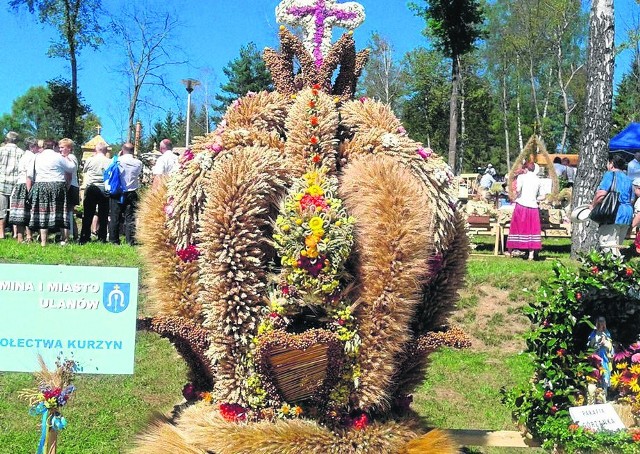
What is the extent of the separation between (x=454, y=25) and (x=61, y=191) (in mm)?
13544

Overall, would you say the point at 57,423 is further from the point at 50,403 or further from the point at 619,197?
the point at 619,197

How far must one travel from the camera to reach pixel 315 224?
257 cm

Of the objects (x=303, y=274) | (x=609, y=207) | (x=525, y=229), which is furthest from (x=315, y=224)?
(x=525, y=229)

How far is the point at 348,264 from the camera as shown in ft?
8.83

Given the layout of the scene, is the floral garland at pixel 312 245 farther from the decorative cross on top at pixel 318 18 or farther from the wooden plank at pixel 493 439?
the wooden plank at pixel 493 439

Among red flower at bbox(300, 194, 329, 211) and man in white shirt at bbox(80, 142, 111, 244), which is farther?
man in white shirt at bbox(80, 142, 111, 244)

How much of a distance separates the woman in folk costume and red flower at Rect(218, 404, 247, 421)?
7167mm

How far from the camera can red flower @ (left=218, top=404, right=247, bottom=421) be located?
9.04ft

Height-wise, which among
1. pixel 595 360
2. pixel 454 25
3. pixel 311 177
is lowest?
pixel 595 360

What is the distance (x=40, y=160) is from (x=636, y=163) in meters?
8.09

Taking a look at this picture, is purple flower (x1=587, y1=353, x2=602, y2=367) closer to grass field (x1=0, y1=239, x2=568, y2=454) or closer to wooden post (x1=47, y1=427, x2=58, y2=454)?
grass field (x1=0, y1=239, x2=568, y2=454)

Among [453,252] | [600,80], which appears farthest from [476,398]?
[600,80]

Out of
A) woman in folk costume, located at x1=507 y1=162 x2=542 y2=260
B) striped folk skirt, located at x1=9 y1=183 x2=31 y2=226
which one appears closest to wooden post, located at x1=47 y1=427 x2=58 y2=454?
striped folk skirt, located at x1=9 y1=183 x2=31 y2=226

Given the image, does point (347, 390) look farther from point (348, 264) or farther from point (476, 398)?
point (476, 398)
